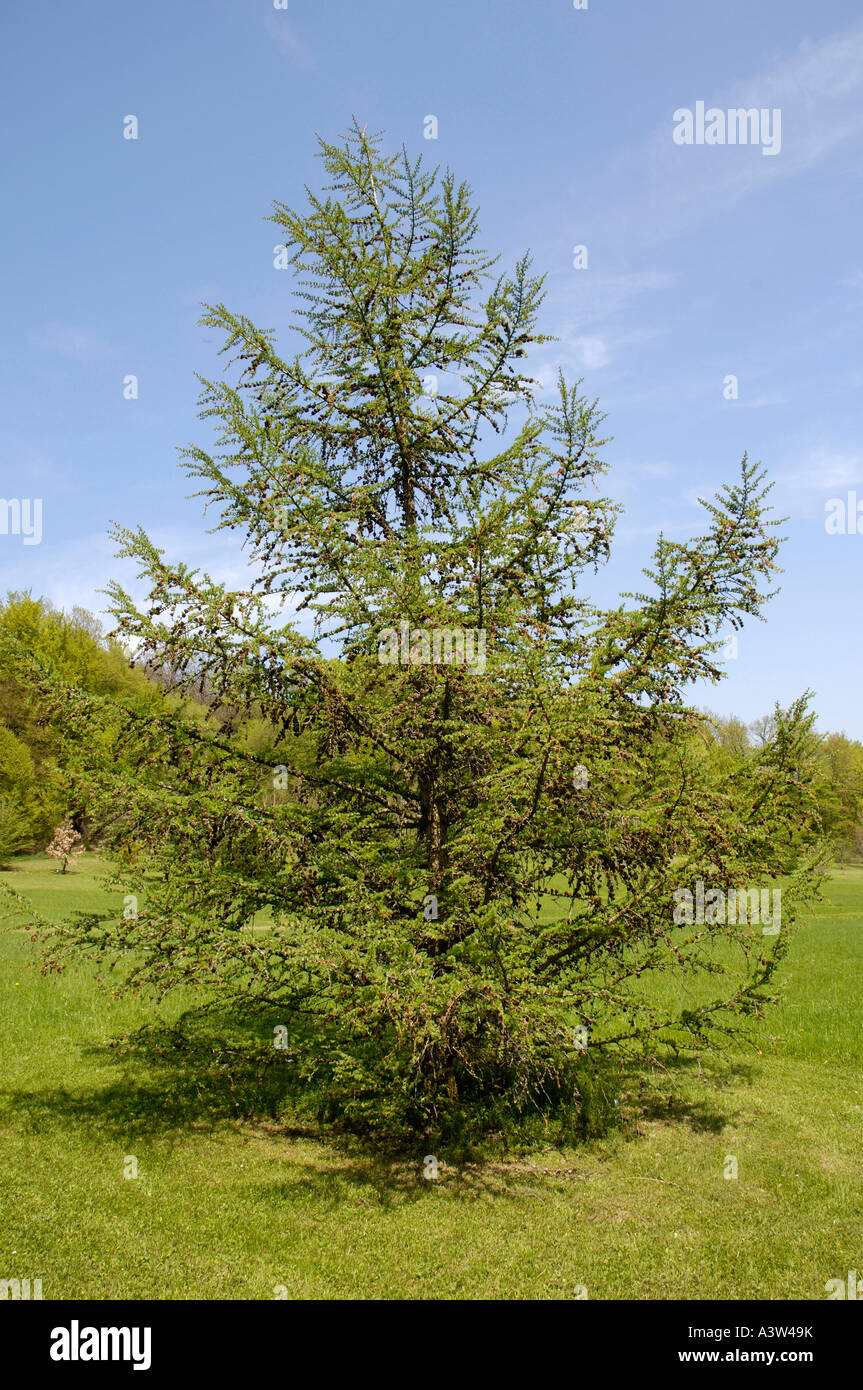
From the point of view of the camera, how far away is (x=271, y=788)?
7297 mm

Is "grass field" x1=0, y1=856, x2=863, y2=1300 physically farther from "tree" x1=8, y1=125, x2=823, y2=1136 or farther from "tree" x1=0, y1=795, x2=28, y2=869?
"tree" x1=0, y1=795, x2=28, y2=869

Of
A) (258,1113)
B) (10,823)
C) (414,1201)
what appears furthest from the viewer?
(10,823)

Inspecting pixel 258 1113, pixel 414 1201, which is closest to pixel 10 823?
pixel 258 1113

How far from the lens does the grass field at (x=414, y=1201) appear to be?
5.14 meters

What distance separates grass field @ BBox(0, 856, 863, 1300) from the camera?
5145 millimetres

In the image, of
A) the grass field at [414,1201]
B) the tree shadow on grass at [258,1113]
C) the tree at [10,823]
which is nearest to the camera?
the grass field at [414,1201]

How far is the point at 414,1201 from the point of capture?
20.5 ft

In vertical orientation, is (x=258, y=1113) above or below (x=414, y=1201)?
below

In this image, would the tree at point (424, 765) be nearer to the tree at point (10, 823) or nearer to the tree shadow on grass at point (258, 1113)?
the tree shadow on grass at point (258, 1113)

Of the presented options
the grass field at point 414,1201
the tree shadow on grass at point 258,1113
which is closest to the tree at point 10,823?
the tree shadow on grass at point 258,1113

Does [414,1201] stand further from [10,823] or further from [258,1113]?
[10,823]

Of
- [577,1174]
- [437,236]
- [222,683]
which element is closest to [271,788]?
[222,683]

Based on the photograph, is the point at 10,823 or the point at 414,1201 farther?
the point at 10,823
